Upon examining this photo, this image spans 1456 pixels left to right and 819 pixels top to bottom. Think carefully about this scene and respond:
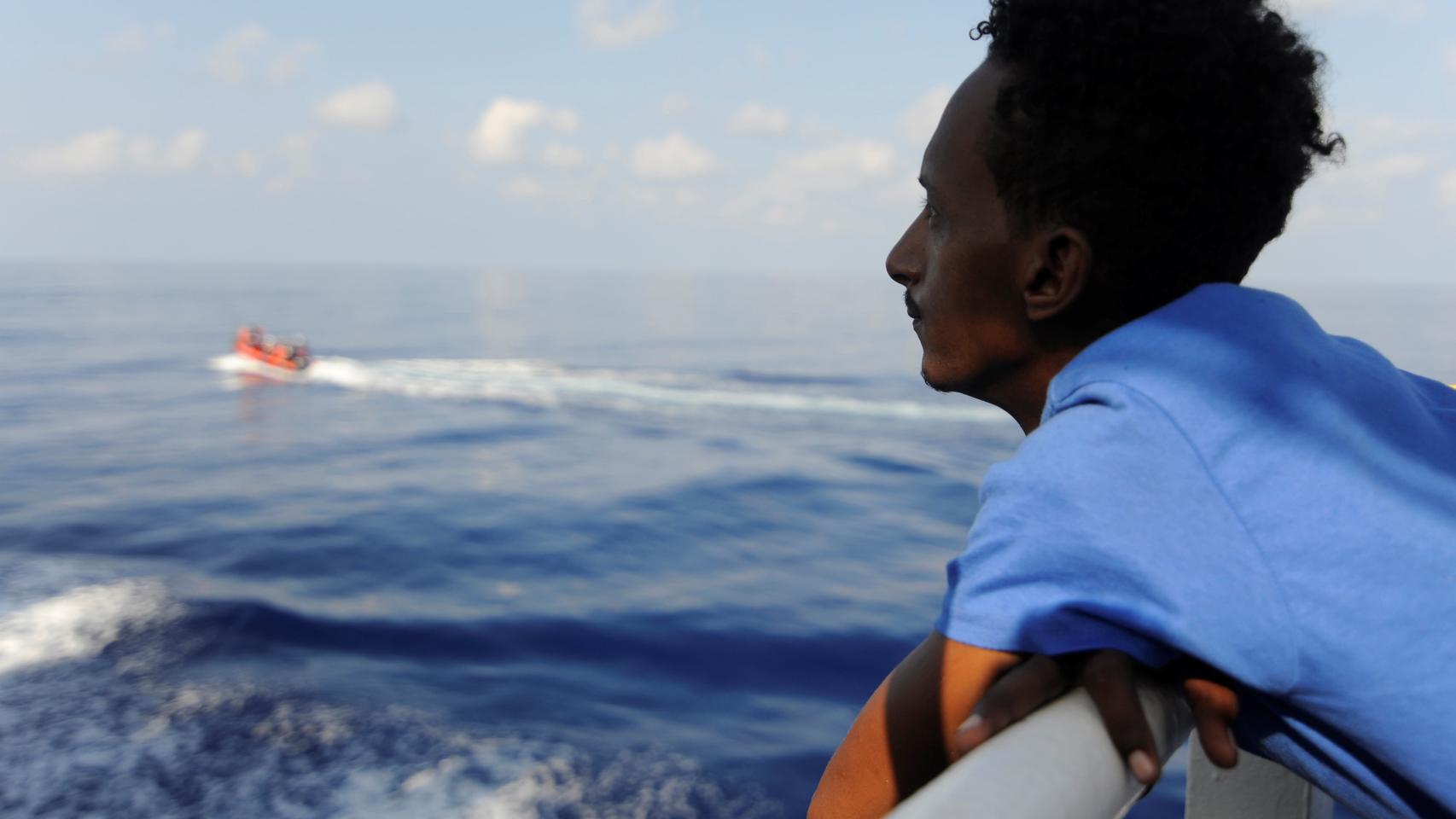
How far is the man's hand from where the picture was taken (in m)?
0.56

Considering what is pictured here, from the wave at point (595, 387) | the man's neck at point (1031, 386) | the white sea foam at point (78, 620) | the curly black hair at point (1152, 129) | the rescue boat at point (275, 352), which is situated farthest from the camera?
the rescue boat at point (275, 352)

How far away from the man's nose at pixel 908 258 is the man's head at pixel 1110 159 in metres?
0.05

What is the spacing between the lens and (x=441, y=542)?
20.4 ft

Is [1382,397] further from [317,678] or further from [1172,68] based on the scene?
[317,678]

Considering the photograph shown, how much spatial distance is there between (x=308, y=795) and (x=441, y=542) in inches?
136

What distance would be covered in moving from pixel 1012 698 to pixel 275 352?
15.9 m

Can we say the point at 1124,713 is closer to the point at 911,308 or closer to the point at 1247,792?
the point at 911,308

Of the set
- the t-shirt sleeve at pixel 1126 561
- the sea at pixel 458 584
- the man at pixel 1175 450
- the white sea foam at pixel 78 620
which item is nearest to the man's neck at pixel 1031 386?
the man at pixel 1175 450

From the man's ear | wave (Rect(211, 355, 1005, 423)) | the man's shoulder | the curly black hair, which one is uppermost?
the curly black hair

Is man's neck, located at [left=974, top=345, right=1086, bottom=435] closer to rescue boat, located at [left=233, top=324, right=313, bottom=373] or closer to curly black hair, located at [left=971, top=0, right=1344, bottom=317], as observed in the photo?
curly black hair, located at [left=971, top=0, right=1344, bottom=317]

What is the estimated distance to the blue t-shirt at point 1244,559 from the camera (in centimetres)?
60

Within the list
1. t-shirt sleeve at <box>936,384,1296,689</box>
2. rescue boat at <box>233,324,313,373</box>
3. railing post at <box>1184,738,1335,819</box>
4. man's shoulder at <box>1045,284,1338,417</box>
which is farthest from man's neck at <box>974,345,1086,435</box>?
rescue boat at <box>233,324,313,373</box>

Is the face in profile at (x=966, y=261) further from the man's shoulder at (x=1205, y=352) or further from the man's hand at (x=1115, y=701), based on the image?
the man's hand at (x=1115, y=701)

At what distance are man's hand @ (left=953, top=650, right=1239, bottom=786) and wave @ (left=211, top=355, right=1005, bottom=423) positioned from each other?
37.4ft
